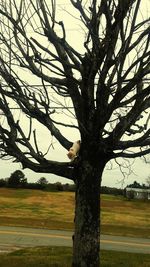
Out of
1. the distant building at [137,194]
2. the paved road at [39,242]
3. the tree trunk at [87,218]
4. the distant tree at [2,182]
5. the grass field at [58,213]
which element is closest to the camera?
the tree trunk at [87,218]

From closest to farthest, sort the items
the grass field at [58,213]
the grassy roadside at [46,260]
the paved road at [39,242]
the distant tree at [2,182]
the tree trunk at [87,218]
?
the tree trunk at [87,218]
the grassy roadside at [46,260]
the paved road at [39,242]
the grass field at [58,213]
the distant tree at [2,182]

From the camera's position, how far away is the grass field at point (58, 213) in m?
28.9

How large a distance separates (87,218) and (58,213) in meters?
30.2

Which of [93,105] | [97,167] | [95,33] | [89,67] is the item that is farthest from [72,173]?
[95,33]

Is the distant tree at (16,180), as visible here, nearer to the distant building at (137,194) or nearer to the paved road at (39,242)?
the distant building at (137,194)

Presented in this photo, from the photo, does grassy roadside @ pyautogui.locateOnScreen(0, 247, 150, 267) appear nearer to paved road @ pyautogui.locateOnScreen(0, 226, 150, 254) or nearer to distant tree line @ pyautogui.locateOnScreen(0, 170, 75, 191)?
paved road @ pyautogui.locateOnScreen(0, 226, 150, 254)

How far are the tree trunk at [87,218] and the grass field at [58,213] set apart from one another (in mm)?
19181

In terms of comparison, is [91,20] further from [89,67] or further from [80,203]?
[80,203]

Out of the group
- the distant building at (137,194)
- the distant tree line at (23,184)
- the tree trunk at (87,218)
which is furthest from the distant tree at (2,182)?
the tree trunk at (87,218)

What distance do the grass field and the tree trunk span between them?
1918cm

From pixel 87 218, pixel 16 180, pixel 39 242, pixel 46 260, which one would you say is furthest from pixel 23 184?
pixel 87 218

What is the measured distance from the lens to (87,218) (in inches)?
287

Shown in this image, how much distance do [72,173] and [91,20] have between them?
2.26 meters

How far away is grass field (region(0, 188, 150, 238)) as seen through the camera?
28.9 metres
